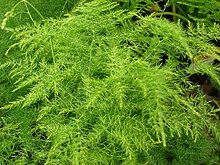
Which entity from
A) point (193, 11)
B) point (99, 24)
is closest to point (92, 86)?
point (99, 24)

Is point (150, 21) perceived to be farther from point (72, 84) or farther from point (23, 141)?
point (23, 141)

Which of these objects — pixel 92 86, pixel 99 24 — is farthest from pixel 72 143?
pixel 99 24

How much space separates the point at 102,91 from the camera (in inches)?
45.2

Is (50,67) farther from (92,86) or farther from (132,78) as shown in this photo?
(132,78)

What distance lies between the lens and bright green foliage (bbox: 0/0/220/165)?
1.14 m

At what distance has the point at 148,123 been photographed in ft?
3.92

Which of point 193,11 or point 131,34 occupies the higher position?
point 131,34

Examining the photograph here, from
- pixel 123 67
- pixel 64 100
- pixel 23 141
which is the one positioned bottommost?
pixel 23 141

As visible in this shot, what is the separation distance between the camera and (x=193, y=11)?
1.64 meters

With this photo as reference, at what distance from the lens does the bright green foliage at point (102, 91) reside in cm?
114

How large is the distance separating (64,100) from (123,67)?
9.2 inches

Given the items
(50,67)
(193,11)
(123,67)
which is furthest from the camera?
(193,11)

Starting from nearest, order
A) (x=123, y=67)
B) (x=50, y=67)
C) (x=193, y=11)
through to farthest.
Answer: (x=123, y=67)
(x=50, y=67)
(x=193, y=11)

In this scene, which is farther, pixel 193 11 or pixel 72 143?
pixel 193 11
